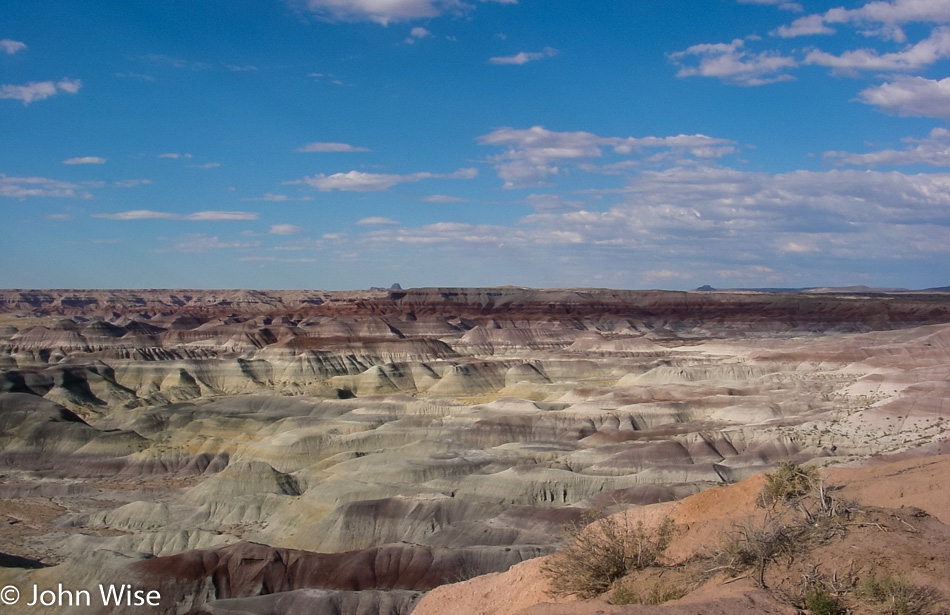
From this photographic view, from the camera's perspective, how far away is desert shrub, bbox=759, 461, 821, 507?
53.5ft

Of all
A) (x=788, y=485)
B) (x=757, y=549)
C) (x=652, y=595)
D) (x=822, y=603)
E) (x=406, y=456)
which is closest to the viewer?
(x=822, y=603)

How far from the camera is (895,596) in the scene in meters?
10.6

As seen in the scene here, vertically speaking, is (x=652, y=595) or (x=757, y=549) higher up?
(x=757, y=549)

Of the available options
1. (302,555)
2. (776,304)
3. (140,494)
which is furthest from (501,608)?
(776,304)

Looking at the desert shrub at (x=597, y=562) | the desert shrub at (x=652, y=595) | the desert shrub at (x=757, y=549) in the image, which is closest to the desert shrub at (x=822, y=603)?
the desert shrub at (x=757, y=549)

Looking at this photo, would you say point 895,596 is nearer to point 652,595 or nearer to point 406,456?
point 652,595

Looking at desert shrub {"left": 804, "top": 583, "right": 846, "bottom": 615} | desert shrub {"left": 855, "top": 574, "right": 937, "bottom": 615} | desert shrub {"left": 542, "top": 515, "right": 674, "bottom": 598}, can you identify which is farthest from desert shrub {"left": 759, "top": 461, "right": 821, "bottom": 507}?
desert shrub {"left": 804, "top": 583, "right": 846, "bottom": 615}

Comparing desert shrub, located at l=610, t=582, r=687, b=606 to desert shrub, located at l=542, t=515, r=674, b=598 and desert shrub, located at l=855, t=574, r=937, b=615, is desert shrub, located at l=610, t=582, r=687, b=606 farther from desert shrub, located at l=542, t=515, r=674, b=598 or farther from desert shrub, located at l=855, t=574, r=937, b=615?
desert shrub, located at l=855, t=574, r=937, b=615

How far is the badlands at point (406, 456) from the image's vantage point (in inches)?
1129

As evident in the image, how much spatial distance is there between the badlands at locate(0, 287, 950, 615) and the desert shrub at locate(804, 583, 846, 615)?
1.28 ft

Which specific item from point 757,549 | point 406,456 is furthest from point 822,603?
point 406,456

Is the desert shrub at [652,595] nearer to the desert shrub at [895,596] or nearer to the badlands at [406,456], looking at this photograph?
the badlands at [406,456]

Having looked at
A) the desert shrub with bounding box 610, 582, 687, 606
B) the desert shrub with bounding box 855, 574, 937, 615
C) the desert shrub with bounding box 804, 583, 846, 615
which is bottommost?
the desert shrub with bounding box 610, 582, 687, 606

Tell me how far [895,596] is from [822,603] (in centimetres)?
95
